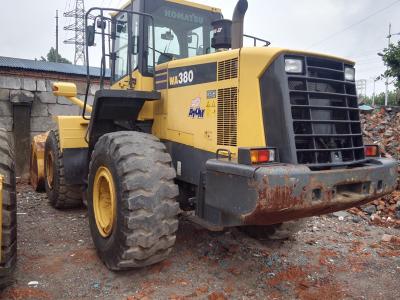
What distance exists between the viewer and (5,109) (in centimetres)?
910

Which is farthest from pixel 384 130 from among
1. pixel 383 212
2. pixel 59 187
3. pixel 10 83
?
pixel 10 83

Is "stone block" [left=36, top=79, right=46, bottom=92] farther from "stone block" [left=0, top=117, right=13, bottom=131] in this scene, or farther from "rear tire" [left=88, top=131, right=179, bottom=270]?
"rear tire" [left=88, top=131, right=179, bottom=270]

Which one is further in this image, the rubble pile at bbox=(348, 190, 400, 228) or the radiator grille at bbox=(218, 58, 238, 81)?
the rubble pile at bbox=(348, 190, 400, 228)

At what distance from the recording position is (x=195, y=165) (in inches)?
166

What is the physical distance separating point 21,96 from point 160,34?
5465 mm

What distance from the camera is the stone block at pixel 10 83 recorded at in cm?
908

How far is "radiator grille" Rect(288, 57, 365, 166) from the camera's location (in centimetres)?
353

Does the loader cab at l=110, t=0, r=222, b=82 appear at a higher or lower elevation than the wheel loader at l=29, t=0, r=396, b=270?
higher

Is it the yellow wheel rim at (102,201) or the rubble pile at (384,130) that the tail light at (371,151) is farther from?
the rubble pile at (384,130)

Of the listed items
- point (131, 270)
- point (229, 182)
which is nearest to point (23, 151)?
point (131, 270)

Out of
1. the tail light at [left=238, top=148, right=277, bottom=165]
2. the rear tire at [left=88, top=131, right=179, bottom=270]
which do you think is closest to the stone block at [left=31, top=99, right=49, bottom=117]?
the rear tire at [left=88, top=131, right=179, bottom=270]

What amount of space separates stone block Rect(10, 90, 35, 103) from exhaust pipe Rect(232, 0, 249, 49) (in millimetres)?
6721

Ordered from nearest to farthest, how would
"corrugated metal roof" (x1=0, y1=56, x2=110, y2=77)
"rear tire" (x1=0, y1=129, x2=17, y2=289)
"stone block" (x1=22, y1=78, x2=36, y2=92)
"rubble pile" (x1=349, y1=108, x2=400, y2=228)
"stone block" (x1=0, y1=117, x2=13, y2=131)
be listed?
"rear tire" (x1=0, y1=129, x2=17, y2=289)
"rubble pile" (x1=349, y1=108, x2=400, y2=228)
"stone block" (x1=0, y1=117, x2=13, y2=131)
"stone block" (x1=22, y1=78, x2=36, y2=92)
"corrugated metal roof" (x1=0, y1=56, x2=110, y2=77)

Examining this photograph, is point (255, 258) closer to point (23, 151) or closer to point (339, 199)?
point (339, 199)
